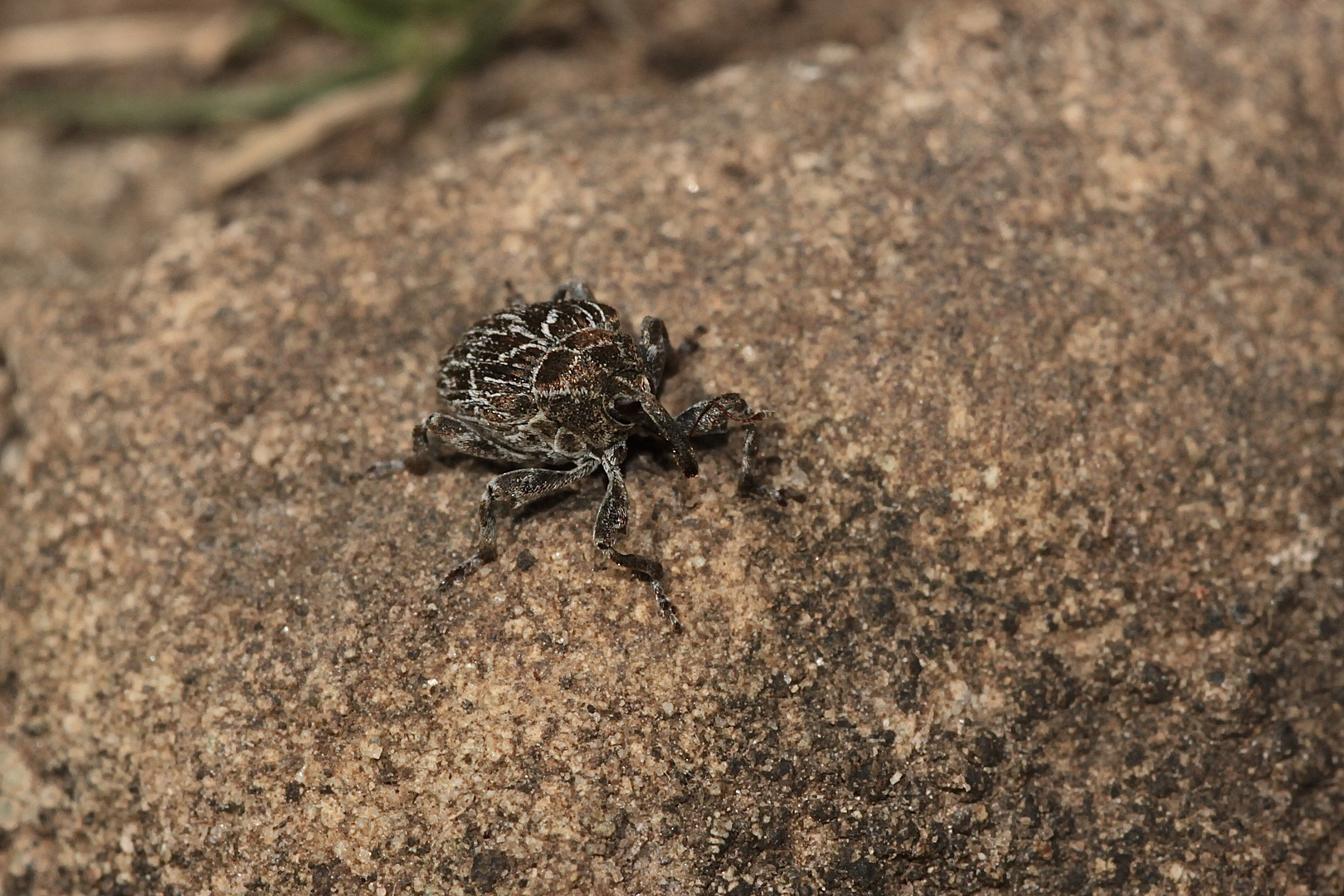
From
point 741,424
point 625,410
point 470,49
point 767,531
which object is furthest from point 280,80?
point 767,531

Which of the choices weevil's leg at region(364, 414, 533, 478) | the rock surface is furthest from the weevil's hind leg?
weevil's leg at region(364, 414, 533, 478)

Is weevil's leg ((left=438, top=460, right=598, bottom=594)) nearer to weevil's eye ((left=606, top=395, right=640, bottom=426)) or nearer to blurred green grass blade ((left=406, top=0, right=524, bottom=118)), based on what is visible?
weevil's eye ((left=606, top=395, right=640, bottom=426))

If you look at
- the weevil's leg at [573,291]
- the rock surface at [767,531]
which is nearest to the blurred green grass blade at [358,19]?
the rock surface at [767,531]

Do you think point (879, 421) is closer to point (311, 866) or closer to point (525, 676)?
point (525, 676)

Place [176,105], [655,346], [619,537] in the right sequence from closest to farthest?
[619,537]
[655,346]
[176,105]

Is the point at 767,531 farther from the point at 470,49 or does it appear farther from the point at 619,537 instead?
the point at 470,49

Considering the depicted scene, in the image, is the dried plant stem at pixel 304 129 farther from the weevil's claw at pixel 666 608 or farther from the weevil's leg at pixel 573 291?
the weevil's claw at pixel 666 608
